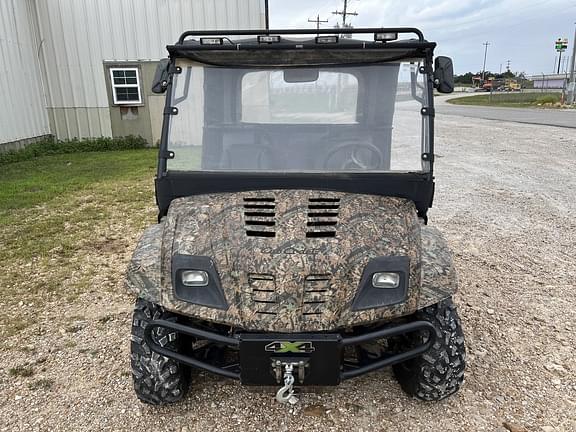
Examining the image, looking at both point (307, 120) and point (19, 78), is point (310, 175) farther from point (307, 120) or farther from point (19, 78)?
point (19, 78)

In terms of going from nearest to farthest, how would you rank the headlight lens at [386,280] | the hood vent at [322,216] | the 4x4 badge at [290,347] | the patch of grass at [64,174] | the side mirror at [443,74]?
the 4x4 badge at [290,347] → the headlight lens at [386,280] → the hood vent at [322,216] → the side mirror at [443,74] → the patch of grass at [64,174]

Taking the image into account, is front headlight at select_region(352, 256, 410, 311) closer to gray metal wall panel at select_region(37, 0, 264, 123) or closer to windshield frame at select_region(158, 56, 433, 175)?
windshield frame at select_region(158, 56, 433, 175)

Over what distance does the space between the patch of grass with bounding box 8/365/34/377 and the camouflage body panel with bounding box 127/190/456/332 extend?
49.7 inches

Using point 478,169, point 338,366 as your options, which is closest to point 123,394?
point 338,366

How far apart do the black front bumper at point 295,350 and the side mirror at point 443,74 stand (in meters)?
1.40

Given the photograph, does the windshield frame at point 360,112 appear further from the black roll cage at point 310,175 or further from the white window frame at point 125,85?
the white window frame at point 125,85

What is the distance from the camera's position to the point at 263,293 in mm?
2148

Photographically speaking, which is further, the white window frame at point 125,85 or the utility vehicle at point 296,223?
the white window frame at point 125,85

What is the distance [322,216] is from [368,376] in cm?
115

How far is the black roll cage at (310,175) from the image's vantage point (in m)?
2.61

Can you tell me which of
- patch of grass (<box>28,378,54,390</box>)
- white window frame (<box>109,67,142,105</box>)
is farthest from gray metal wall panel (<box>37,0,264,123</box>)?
patch of grass (<box>28,378,54,390</box>)

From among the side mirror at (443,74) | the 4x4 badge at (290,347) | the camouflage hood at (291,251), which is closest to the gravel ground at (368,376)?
the 4x4 badge at (290,347)

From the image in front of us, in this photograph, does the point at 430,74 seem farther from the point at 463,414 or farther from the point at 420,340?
the point at 463,414

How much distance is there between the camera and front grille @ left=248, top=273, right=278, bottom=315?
2.13m
